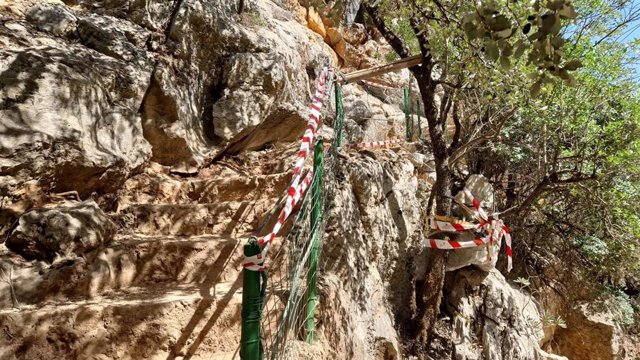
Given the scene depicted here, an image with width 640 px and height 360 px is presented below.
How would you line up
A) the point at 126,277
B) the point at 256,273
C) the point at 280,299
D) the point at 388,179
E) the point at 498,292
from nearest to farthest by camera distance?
the point at 256,273, the point at 280,299, the point at 126,277, the point at 388,179, the point at 498,292

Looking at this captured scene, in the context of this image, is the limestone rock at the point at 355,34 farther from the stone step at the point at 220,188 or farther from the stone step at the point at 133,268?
the stone step at the point at 133,268

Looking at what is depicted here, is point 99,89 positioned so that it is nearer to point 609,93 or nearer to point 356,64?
point 609,93

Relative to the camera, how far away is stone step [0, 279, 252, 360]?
2330mm

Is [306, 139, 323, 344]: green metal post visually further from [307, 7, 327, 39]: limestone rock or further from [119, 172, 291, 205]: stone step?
[307, 7, 327, 39]: limestone rock

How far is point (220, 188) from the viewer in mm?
4598

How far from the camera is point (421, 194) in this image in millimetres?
6484

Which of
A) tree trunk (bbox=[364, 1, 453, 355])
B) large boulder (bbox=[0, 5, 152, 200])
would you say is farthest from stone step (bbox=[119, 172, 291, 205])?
tree trunk (bbox=[364, 1, 453, 355])

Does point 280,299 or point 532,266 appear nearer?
point 280,299

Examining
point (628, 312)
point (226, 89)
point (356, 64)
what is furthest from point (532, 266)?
point (356, 64)

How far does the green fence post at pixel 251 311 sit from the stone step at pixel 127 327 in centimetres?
97

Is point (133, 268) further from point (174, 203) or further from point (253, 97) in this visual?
point (253, 97)

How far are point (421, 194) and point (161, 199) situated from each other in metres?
4.07

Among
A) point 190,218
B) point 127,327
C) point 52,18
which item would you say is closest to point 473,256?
point 190,218

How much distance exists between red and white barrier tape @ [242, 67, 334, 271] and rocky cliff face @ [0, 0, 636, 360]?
0.83 meters
